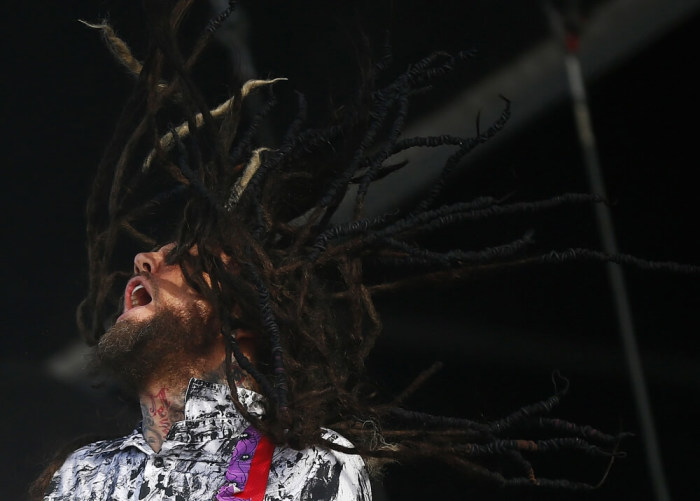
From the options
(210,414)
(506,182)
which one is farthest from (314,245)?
(506,182)

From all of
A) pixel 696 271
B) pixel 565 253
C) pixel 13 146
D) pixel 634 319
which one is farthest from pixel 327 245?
pixel 13 146

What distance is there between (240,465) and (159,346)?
29 cm

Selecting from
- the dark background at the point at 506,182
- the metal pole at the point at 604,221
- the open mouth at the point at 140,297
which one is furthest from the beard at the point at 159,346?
the metal pole at the point at 604,221

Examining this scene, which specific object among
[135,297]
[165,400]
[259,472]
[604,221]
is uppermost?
[604,221]

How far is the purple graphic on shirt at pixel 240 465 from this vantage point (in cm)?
157

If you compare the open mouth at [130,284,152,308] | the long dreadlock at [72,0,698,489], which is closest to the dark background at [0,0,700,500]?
the long dreadlock at [72,0,698,489]

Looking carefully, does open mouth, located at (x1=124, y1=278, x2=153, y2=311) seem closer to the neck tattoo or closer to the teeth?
the teeth

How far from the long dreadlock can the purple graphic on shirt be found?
82 millimetres

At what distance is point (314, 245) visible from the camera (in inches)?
64.2

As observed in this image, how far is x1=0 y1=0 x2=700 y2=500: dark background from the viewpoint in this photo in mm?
2023

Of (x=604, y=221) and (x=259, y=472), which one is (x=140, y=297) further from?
(x=604, y=221)

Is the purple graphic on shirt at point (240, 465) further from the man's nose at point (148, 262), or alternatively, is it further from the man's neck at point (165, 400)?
the man's nose at point (148, 262)

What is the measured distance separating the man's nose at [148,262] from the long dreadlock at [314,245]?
0.13 ft

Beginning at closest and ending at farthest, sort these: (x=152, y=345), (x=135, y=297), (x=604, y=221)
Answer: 1. (x=152, y=345)
2. (x=135, y=297)
3. (x=604, y=221)
